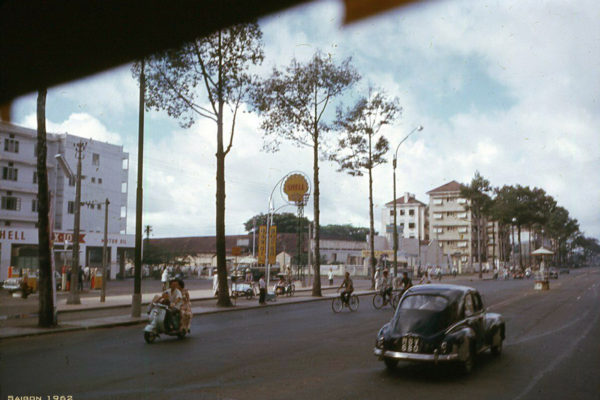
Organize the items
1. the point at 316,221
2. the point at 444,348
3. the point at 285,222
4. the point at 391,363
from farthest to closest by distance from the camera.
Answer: the point at 285,222 < the point at 316,221 < the point at 391,363 < the point at 444,348

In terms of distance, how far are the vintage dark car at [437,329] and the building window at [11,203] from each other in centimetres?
5214

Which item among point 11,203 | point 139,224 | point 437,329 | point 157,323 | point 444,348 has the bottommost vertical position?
point 157,323

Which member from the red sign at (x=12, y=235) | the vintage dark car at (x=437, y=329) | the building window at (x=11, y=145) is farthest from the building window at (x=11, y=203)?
the vintage dark car at (x=437, y=329)

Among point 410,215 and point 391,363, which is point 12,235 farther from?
point 410,215

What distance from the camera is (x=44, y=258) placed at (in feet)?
50.7

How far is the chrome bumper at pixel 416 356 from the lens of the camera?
27.8 ft

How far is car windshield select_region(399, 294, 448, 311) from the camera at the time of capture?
941cm

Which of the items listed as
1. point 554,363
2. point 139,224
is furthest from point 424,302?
point 139,224

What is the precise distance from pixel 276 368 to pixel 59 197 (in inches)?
2205

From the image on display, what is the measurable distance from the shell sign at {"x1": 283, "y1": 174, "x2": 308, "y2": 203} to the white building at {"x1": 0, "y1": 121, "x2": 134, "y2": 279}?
1909 cm

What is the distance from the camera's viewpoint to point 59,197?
193 feet

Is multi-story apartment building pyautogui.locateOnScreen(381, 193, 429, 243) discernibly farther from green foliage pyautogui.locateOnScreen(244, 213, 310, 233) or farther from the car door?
the car door

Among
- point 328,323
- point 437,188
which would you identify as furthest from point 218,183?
point 437,188

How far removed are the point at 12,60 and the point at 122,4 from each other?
1863 mm
